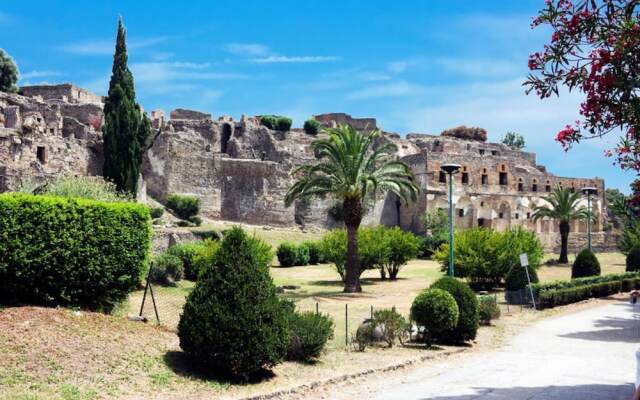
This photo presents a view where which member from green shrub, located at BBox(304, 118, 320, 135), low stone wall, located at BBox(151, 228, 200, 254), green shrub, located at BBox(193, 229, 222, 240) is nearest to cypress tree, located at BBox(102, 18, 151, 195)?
low stone wall, located at BBox(151, 228, 200, 254)

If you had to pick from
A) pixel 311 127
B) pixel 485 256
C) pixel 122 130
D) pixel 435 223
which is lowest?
pixel 485 256

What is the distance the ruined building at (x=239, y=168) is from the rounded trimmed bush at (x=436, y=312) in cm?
2674

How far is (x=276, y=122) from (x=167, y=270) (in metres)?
45.7

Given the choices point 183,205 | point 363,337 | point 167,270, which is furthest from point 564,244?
point 363,337

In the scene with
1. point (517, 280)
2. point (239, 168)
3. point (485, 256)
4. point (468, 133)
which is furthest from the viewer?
point (468, 133)

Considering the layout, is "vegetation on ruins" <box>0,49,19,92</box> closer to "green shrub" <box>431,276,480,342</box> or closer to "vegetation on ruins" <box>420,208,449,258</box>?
"vegetation on ruins" <box>420,208,449,258</box>

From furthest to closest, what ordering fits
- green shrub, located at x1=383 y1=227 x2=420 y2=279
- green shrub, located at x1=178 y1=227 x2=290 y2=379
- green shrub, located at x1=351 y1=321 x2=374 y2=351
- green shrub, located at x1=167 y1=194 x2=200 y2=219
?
green shrub, located at x1=167 y1=194 x2=200 y2=219
green shrub, located at x1=383 y1=227 x2=420 y2=279
green shrub, located at x1=351 y1=321 x2=374 y2=351
green shrub, located at x1=178 y1=227 x2=290 y2=379

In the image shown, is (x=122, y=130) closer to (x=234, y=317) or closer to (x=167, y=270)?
(x=167, y=270)

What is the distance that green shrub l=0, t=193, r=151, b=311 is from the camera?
463 inches

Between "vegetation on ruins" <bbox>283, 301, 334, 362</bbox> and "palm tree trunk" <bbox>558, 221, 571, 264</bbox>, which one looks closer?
"vegetation on ruins" <bbox>283, 301, 334, 362</bbox>

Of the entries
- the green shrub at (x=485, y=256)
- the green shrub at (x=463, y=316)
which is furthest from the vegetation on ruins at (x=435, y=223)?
the green shrub at (x=463, y=316)

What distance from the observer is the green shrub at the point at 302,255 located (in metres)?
40.4

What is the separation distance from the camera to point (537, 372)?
12.1m

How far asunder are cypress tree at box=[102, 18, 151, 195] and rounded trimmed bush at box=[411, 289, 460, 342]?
2558 centimetres
